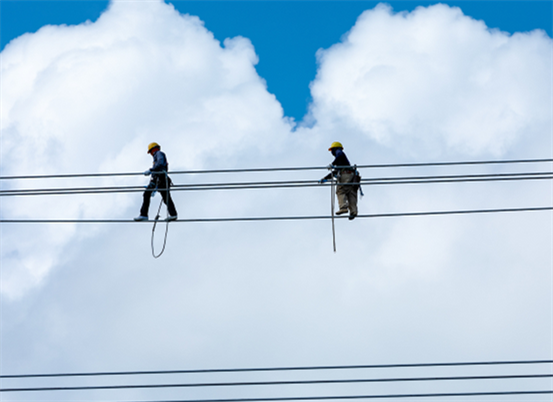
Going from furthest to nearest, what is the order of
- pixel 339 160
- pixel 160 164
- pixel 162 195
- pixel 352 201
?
pixel 352 201 → pixel 339 160 → pixel 162 195 → pixel 160 164

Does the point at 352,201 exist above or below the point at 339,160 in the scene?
below

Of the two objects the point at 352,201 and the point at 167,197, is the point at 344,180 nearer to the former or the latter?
the point at 352,201

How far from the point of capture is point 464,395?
13.3 meters

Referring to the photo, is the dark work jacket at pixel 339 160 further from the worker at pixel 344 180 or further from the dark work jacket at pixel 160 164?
the dark work jacket at pixel 160 164

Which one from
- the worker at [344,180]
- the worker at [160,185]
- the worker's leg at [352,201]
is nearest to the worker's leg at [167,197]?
the worker at [160,185]

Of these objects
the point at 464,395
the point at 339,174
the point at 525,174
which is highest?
the point at 339,174

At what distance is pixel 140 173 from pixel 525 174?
349 inches

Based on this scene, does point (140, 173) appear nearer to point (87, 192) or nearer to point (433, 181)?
point (87, 192)

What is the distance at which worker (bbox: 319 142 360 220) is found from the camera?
21141 mm

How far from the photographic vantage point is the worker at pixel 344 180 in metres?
21.1

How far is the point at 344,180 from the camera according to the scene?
21.2 meters

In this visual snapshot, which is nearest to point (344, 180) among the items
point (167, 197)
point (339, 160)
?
point (339, 160)

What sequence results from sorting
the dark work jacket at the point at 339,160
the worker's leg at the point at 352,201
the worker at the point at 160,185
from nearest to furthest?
the worker at the point at 160,185 < the dark work jacket at the point at 339,160 < the worker's leg at the point at 352,201

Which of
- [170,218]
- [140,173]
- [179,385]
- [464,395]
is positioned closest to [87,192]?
[140,173]
